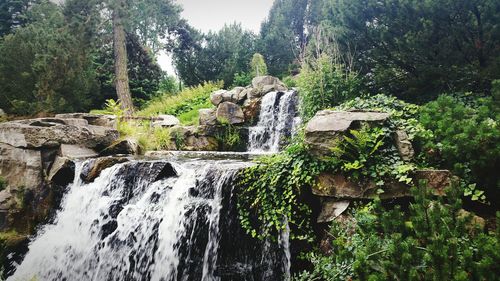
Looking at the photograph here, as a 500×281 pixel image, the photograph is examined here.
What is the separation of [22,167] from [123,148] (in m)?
2.07

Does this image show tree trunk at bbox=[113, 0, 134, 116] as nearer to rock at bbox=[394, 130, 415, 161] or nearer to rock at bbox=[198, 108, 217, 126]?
rock at bbox=[198, 108, 217, 126]

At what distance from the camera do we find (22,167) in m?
5.64

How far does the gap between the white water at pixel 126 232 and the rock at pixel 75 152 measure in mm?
1145

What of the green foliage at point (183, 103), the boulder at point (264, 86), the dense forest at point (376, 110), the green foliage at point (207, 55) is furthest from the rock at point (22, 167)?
the green foliage at point (207, 55)

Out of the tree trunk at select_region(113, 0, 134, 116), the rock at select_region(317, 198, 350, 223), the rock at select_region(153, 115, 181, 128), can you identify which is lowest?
the rock at select_region(317, 198, 350, 223)

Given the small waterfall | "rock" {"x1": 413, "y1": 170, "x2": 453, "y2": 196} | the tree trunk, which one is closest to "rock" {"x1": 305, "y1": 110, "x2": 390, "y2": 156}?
"rock" {"x1": 413, "y1": 170, "x2": 453, "y2": 196}

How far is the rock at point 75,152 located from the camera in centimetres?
600

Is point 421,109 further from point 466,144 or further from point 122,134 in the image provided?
point 122,134

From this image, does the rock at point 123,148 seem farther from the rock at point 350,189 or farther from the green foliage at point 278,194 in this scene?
the rock at point 350,189

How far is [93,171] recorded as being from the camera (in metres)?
5.45

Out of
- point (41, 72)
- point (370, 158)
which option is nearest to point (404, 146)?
point (370, 158)

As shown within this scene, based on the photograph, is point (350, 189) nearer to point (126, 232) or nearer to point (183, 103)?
→ point (126, 232)

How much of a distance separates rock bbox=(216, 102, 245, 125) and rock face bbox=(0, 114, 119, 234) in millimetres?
3892

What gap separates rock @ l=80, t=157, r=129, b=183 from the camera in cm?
543
